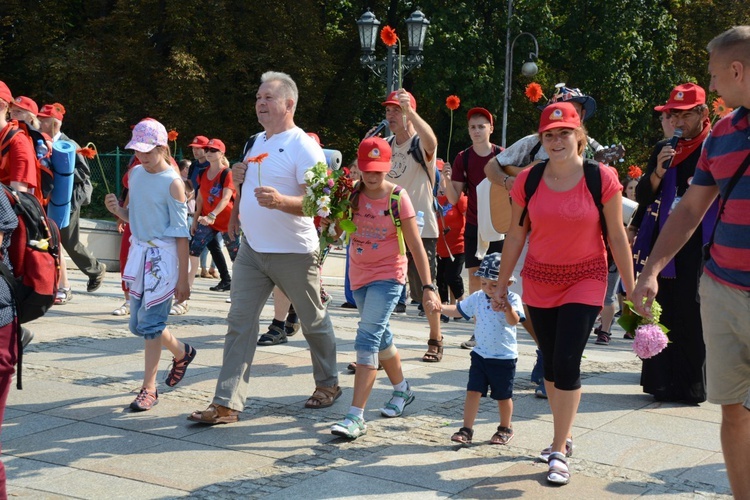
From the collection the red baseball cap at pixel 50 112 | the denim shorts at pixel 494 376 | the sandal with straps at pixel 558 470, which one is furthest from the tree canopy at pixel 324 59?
the sandal with straps at pixel 558 470

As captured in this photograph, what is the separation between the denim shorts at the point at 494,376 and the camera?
5617mm

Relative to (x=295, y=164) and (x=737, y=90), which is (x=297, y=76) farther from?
(x=737, y=90)

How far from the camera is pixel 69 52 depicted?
27.3 metres

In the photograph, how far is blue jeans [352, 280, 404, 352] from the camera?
5781 millimetres

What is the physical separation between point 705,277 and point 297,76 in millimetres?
26100

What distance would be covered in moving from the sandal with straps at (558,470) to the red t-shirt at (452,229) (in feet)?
19.9

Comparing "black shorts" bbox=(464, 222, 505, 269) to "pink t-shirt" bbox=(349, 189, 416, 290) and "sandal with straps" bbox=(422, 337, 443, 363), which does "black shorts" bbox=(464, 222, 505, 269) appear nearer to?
"sandal with straps" bbox=(422, 337, 443, 363)

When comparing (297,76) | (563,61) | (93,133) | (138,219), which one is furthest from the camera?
(563,61)

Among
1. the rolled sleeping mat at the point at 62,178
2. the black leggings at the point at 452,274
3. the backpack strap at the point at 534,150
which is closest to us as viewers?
the backpack strap at the point at 534,150

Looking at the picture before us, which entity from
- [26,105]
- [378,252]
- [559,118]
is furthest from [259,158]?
[26,105]

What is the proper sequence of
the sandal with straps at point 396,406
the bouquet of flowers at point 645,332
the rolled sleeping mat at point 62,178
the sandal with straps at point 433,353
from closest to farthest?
the bouquet of flowers at point 645,332
the sandal with straps at point 396,406
the sandal with straps at point 433,353
the rolled sleeping mat at point 62,178

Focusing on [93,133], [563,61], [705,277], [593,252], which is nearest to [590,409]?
[593,252]

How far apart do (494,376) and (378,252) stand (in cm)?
102

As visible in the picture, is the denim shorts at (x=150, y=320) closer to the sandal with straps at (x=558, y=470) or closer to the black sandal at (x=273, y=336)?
the black sandal at (x=273, y=336)
